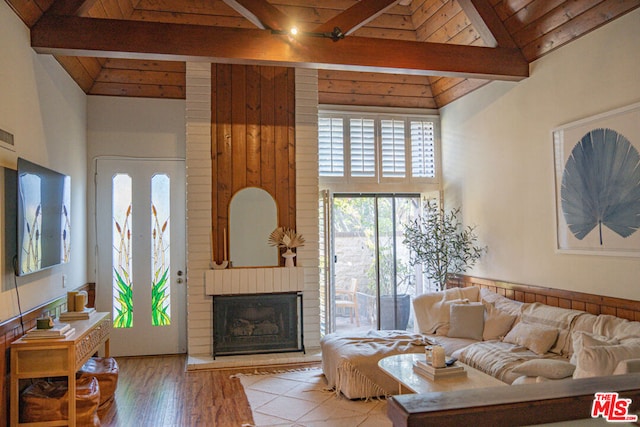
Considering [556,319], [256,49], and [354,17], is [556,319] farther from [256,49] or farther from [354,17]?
[256,49]

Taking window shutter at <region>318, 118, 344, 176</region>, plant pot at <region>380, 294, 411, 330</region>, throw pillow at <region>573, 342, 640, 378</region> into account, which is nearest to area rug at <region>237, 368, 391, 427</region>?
throw pillow at <region>573, 342, 640, 378</region>

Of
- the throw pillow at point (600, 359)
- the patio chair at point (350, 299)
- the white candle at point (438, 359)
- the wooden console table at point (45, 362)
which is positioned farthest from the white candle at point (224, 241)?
the throw pillow at point (600, 359)

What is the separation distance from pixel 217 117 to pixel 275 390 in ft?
10.5

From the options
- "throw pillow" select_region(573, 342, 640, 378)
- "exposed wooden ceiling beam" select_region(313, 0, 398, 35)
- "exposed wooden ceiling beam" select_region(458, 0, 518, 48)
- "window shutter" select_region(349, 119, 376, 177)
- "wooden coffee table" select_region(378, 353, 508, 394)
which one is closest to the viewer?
"throw pillow" select_region(573, 342, 640, 378)

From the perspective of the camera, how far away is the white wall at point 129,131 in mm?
5922

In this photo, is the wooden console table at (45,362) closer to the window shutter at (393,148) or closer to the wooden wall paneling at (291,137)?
the wooden wall paneling at (291,137)

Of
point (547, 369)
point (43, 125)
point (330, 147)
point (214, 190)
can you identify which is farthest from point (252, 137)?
point (547, 369)

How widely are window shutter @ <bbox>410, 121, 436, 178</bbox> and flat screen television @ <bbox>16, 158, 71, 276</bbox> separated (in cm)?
430

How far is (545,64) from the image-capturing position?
472 centimetres

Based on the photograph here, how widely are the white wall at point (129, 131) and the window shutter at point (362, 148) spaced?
220cm

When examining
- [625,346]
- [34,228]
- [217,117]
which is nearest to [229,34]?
[217,117]

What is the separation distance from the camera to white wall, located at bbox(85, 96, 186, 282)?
Result: 19.4 feet

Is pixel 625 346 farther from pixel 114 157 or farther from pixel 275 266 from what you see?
pixel 114 157

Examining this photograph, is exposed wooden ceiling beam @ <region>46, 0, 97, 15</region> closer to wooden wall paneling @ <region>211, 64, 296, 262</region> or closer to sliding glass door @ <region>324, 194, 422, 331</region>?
wooden wall paneling @ <region>211, 64, 296, 262</region>
